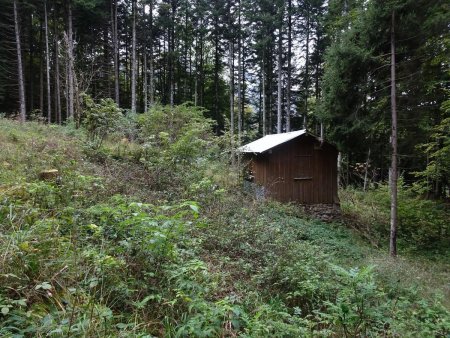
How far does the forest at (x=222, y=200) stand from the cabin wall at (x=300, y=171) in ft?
2.98

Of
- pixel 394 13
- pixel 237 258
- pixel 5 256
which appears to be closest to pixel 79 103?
pixel 237 258

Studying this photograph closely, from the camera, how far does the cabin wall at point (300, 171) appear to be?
12672 millimetres

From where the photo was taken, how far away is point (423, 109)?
997 cm

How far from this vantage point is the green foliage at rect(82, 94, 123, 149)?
9125 mm

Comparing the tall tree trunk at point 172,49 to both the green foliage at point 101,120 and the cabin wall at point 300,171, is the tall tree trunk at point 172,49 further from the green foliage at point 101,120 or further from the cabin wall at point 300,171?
the green foliage at point 101,120

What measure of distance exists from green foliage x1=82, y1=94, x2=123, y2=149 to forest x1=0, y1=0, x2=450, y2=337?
0.22 ft

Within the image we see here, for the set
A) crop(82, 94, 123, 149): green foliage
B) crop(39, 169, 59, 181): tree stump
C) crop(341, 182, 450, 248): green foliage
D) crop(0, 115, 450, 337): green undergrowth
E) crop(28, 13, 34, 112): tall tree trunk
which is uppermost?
crop(28, 13, 34, 112): tall tree trunk

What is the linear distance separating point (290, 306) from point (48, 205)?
354 cm

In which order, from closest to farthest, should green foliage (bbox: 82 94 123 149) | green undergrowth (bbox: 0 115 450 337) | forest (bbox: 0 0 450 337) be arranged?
green undergrowth (bbox: 0 115 450 337)
forest (bbox: 0 0 450 337)
green foliage (bbox: 82 94 123 149)

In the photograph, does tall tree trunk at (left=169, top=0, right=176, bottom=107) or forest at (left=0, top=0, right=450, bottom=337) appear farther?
tall tree trunk at (left=169, top=0, right=176, bottom=107)

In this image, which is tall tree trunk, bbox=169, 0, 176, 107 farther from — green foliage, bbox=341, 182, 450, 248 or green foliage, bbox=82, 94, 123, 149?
green foliage, bbox=341, 182, 450, 248

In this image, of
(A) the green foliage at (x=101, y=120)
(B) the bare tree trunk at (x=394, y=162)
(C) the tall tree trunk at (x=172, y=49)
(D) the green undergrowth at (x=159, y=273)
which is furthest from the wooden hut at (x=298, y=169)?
(C) the tall tree trunk at (x=172, y=49)

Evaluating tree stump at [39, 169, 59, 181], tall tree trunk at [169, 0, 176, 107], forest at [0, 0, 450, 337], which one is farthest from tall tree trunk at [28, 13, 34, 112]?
tree stump at [39, 169, 59, 181]

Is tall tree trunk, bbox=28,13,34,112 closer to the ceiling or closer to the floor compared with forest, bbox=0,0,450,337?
closer to the ceiling
